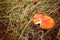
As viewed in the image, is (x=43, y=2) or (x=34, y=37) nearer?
(x=34, y=37)

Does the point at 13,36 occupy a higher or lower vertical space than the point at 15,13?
lower

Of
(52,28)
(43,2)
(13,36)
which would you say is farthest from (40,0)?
(13,36)

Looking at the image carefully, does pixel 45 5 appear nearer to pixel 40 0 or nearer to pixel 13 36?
pixel 40 0

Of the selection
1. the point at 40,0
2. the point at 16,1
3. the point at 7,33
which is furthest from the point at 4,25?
the point at 40,0
